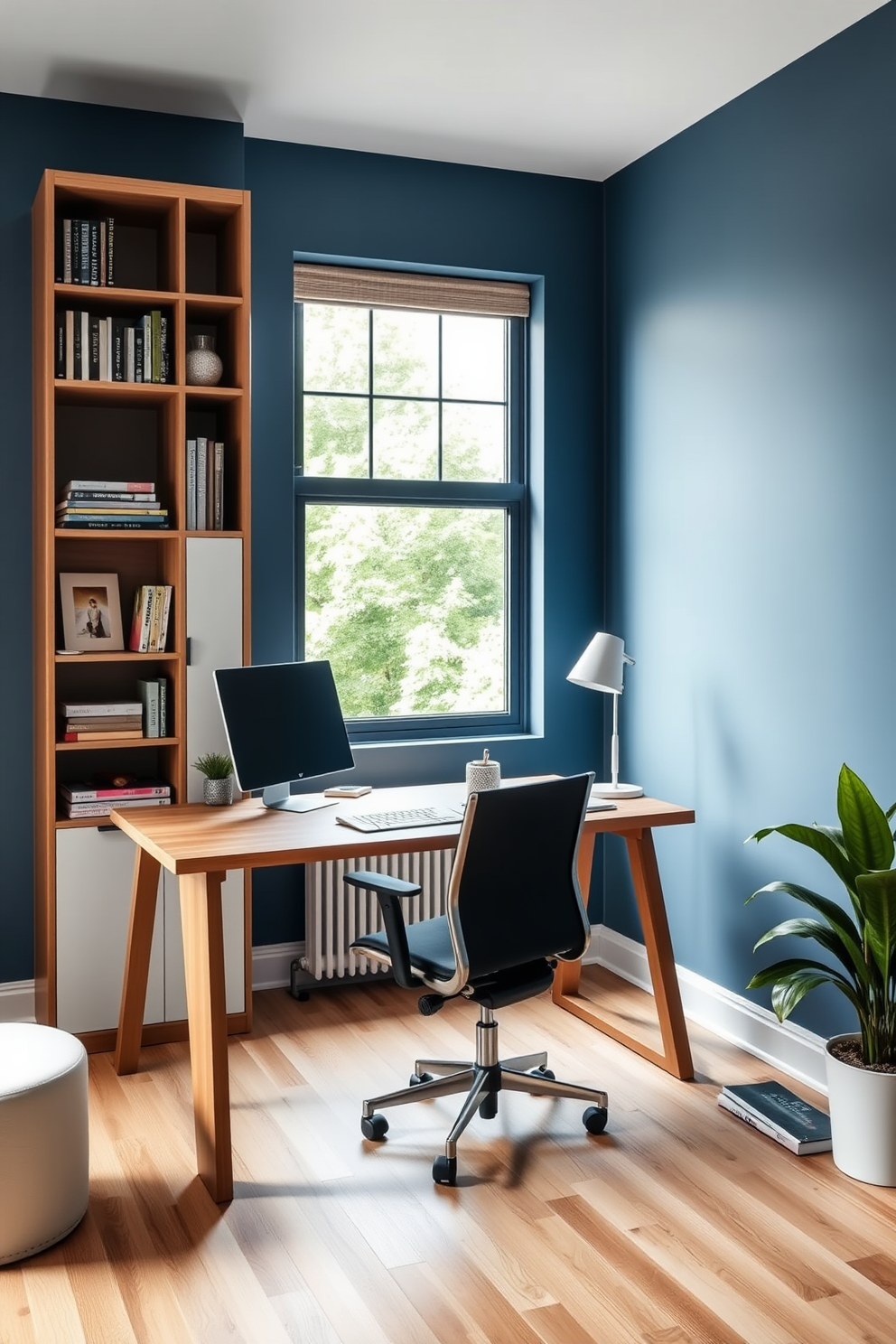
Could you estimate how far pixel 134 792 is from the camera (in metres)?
3.47

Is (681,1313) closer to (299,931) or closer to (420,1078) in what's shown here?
(420,1078)

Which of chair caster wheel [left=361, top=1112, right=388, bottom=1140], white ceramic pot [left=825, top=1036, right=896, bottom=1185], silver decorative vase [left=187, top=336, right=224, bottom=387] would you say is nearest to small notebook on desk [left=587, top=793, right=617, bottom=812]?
white ceramic pot [left=825, top=1036, right=896, bottom=1185]

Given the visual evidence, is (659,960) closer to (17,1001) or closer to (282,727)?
(282,727)

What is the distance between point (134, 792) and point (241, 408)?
1.17 meters

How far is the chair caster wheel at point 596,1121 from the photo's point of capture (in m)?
2.95

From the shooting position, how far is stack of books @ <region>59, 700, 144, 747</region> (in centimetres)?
342

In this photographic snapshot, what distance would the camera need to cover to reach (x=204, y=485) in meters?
3.53

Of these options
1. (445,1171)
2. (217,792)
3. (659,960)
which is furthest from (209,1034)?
(659,960)

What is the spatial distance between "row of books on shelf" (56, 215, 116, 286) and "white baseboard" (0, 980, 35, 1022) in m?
2.07

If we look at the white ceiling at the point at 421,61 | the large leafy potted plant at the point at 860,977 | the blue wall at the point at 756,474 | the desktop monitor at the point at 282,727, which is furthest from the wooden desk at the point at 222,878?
the white ceiling at the point at 421,61

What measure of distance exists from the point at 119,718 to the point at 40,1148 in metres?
1.36

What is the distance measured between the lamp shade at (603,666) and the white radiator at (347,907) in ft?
2.53

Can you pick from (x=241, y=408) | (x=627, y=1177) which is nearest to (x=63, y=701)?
(x=241, y=408)

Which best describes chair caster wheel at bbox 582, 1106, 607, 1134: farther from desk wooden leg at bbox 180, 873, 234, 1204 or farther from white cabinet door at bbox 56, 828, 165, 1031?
white cabinet door at bbox 56, 828, 165, 1031
